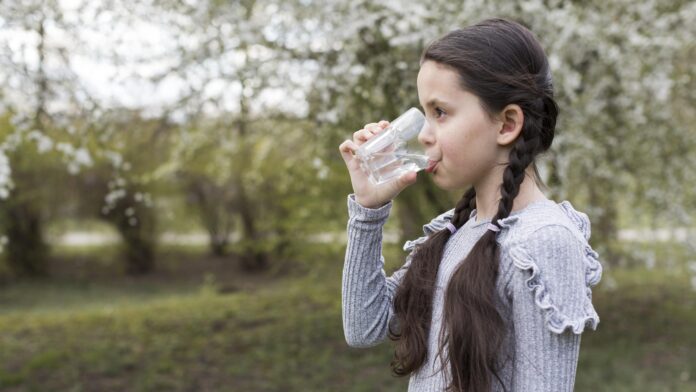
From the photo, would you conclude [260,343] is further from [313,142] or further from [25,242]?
[25,242]

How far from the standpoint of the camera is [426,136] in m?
1.36

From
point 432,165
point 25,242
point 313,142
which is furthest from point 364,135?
point 25,242

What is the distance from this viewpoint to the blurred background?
4340 millimetres

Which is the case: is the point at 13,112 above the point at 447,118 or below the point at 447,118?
below

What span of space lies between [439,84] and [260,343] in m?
5.45

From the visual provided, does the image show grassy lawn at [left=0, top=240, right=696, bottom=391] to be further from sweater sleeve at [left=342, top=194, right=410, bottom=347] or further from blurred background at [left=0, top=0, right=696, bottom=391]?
sweater sleeve at [left=342, top=194, right=410, bottom=347]

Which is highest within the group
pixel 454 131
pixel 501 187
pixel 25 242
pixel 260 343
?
pixel 454 131

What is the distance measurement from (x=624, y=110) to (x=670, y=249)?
255cm

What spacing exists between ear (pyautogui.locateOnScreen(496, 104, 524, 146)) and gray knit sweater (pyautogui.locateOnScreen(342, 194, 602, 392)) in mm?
130

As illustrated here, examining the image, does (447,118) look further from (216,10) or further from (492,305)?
(216,10)

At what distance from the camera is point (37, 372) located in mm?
5535

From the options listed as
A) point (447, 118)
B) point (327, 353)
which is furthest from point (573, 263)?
point (327, 353)

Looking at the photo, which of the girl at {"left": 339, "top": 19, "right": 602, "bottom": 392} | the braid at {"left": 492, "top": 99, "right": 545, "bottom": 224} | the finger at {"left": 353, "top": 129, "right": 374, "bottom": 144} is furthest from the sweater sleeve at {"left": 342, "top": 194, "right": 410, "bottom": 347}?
the braid at {"left": 492, "top": 99, "right": 545, "bottom": 224}

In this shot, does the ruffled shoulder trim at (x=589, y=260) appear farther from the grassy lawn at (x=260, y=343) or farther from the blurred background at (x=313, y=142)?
the grassy lawn at (x=260, y=343)
